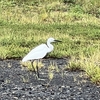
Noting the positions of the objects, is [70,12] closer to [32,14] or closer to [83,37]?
[32,14]

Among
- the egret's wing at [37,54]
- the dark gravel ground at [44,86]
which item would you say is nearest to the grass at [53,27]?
the dark gravel ground at [44,86]

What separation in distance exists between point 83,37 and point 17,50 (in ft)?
20.5

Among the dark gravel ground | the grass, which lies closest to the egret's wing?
the dark gravel ground

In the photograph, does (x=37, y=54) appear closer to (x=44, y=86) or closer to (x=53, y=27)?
(x=44, y=86)

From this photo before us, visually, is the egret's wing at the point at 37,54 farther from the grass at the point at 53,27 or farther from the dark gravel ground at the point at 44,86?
the grass at the point at 53,27

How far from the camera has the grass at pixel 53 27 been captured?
18844 mm

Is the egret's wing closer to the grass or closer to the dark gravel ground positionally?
the dark gravel ground

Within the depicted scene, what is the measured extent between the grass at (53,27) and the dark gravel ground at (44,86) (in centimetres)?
51

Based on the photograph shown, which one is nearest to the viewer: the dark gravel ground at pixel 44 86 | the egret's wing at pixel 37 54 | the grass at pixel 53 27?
the dark gravel ground at pixel 44 86

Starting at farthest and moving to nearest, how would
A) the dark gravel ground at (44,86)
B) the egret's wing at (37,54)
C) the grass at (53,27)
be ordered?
the grass at (53,27)
the egret's wing at (37,54)
the dark gravel ground at (44,86)

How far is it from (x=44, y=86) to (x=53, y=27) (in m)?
15.4

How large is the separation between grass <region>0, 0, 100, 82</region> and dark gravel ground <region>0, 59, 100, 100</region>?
51 cm

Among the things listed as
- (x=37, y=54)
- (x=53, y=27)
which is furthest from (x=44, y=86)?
(x=53, y=27)

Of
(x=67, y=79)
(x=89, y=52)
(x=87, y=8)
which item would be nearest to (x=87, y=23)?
(x=87, y=8)
